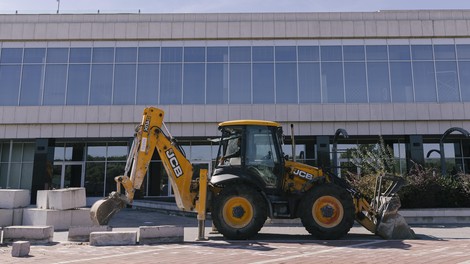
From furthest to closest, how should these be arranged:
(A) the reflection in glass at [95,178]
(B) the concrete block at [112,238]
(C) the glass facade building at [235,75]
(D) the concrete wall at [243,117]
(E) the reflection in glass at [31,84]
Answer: (A) the reflection in glass at [95,178] < (E) the reflection in glass at [31,84] < (C) the glass facade building at [235,75] < (D) the concrete wall at [243,117] < (B) the concrete block at [112,238]

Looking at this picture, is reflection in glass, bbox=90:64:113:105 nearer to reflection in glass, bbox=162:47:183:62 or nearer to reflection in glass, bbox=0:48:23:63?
reflection in glass, bbox=162:47:183:62

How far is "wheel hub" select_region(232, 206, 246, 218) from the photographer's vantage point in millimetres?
9562

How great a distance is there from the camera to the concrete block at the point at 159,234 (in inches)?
359

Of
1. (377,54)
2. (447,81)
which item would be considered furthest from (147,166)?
(447,81)

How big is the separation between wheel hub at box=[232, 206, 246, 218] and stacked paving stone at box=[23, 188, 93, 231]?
5574mm

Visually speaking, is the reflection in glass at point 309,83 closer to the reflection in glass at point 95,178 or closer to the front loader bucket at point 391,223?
the front loader bucket at point 391,223

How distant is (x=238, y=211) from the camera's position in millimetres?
9562

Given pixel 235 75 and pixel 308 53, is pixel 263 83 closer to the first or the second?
pixel 235 75

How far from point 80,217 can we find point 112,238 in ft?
14.9

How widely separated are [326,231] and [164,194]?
16.6 metres

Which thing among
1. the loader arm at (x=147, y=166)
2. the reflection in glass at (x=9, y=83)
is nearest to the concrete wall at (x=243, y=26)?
the reflection in glass at (x=9, y=83)

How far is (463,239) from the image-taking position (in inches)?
395

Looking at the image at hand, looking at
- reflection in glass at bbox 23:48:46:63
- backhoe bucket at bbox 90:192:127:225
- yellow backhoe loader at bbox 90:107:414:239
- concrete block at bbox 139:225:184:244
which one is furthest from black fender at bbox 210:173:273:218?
A: reflection in glass at bbox 23:48:46:63

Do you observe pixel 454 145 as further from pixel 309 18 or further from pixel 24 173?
pixel 24 173
